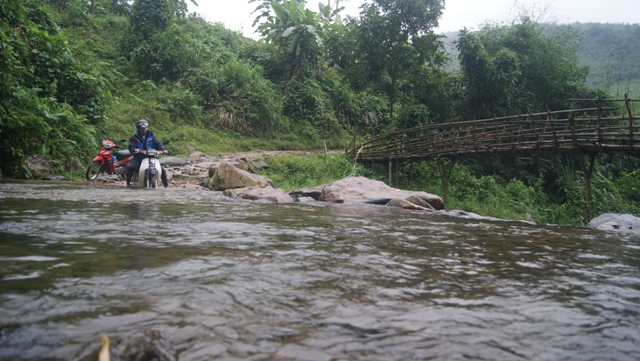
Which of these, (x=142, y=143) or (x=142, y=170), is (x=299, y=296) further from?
(x=142, y=143)

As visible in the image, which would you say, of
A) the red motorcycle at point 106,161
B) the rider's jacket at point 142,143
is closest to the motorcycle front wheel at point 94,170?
the red motorcycle at point 106,161

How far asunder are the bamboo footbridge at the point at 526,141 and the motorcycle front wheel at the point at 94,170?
27.8 feet

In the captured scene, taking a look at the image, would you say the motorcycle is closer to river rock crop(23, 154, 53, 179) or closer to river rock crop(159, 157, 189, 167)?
river rock crop(23, 154, 53, 179)

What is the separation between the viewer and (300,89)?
21391 millimetres

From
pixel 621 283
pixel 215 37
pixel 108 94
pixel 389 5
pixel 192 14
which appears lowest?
pixel 621 283

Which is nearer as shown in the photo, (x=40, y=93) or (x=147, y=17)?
(x=40, y=93)

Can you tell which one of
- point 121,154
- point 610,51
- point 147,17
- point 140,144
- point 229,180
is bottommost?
point 229,180

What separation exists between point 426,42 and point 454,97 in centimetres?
251

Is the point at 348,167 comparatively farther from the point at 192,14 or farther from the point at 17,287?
the point at 192,14

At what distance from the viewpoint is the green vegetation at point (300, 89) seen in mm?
10859

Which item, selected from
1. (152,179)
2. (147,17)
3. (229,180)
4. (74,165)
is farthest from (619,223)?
(147,17)

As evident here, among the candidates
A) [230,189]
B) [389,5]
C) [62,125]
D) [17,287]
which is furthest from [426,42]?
[17,287]

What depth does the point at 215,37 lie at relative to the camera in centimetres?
2372

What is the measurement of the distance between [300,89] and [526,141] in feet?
41.9
